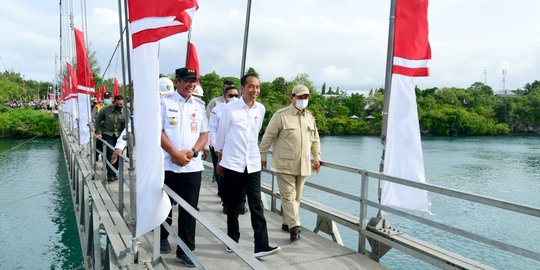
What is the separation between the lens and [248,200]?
13.6 ft

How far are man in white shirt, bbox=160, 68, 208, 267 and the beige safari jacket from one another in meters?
1.13

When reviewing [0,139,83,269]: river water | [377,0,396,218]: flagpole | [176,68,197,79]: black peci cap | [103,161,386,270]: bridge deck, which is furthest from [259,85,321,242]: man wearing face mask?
[0,139,83,269]: river water

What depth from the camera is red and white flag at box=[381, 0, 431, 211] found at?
459 cm

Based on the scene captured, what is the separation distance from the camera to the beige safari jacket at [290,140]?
4754mm

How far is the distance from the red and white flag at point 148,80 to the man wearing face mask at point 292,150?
1978 mm

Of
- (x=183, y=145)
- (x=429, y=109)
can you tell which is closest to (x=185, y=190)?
(x=183, y=145)

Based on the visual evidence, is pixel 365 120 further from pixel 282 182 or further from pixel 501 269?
pixel 282 182

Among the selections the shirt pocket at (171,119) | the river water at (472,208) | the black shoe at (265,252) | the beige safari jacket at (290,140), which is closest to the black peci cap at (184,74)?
the shirt pocket at (171,119)

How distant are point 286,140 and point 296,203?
2.32 feet

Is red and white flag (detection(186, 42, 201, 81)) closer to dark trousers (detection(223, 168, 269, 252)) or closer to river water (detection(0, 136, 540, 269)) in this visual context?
river water (detection(0, 136, 540, 269))

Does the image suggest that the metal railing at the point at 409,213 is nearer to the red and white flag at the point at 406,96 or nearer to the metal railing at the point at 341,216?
the metal railing at the point at 341,216

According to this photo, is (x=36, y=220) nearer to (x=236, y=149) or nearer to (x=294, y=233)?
(x=294, y=233)

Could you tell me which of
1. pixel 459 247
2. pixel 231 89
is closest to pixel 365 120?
pixel 459 247

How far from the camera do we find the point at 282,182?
4.79 m
